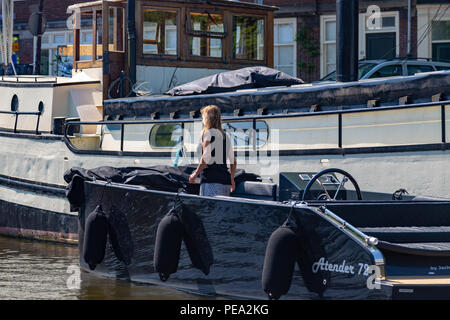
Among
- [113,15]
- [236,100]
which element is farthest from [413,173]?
[113,15]

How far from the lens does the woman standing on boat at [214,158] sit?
752cm

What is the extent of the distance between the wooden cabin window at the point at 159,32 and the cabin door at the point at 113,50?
326 millimetres

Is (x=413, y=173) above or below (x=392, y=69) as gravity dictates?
below

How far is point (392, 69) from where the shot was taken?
600 inches

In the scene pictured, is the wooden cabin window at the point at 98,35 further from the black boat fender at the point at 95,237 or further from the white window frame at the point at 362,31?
the white window frame at the point at 362,31

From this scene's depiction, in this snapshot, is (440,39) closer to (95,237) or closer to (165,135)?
(165,135)

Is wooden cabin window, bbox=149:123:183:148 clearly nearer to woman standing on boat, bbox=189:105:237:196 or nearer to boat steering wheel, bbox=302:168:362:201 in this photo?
woman standing on boat, bbox=189:105:237:196

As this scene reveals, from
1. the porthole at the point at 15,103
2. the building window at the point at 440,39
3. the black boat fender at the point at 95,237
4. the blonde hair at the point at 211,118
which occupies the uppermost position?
the building window at the point at 440,39

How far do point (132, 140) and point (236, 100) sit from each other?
69.1 inches

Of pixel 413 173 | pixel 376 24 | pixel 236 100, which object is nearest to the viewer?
pixel 413 173

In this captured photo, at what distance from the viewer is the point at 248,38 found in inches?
503

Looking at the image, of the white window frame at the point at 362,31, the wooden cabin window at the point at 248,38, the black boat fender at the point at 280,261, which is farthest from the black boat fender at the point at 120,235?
the white window frame at the point at 362,31
